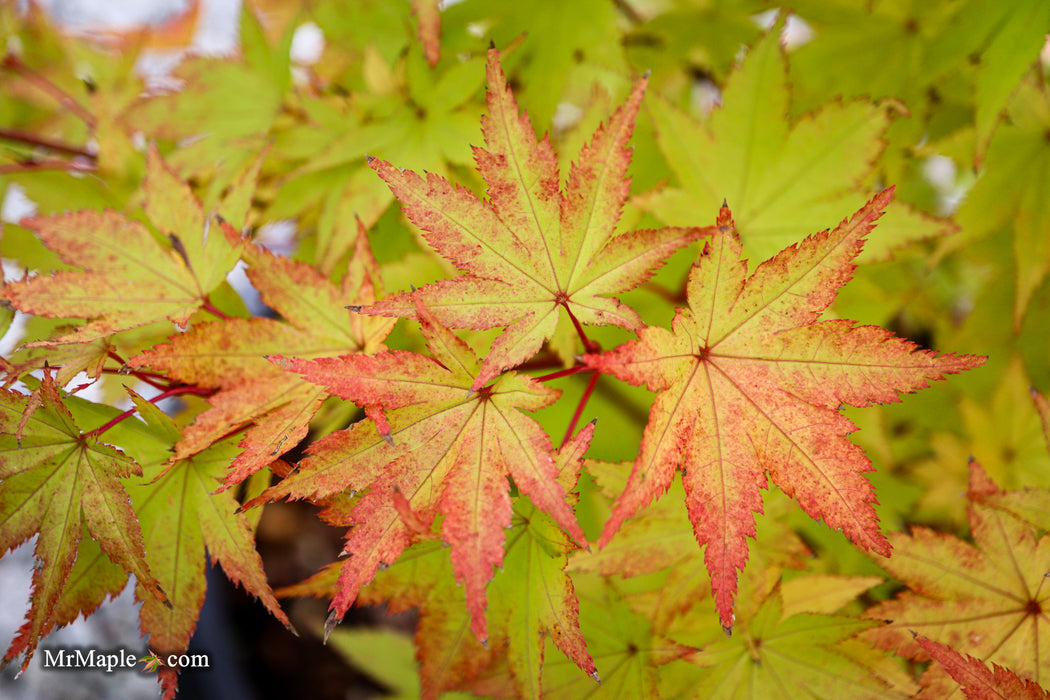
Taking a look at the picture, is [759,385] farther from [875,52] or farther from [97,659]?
[97,659]

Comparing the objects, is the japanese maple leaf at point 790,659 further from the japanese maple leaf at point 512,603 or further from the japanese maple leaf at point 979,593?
the japanese maple leaf at point 512,603

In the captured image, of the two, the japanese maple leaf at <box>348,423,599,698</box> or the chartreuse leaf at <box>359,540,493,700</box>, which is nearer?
the japanese maple leaf at <box>348,423,599,698</box>

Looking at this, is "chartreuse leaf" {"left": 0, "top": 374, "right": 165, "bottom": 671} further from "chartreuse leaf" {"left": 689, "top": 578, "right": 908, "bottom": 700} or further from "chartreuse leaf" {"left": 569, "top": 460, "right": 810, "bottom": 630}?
"chartreuse leaf" {"left": 689, "top": 578, "right": 908, "bottom": 700}

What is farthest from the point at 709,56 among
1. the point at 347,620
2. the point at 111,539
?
the point at 347,620

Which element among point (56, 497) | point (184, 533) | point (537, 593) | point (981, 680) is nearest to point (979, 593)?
point (981, 680)

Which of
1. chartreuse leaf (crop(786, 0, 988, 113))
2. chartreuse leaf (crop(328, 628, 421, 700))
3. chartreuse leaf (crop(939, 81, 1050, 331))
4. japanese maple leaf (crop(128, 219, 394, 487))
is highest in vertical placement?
chartreuse leaf (crop(786, 0, 988, 113))

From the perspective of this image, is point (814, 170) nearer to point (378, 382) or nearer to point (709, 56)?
point (709, 56)

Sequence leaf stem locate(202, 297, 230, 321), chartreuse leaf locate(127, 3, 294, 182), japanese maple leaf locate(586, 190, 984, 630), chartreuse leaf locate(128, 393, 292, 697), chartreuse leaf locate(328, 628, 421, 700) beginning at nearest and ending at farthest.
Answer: japanese maple leaf locate(586, 190, 984, 630) → chartreuse leaf locate(128, 393, 292, 697) → leaf stem locate(202, 297, 230, 321) → chartreuse leaf locate(127, 3, 294, 182) → chartreuse leaf locate(328, 628, 421, 700)

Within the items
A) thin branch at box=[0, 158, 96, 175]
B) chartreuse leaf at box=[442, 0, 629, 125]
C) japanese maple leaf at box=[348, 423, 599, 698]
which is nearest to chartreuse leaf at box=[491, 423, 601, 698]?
japanese maple leaf at box=[348, 423, 599, 698]

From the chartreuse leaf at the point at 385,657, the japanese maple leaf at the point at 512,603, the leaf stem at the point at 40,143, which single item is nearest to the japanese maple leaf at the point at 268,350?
the japanese maple leaf at the point at 512,603
